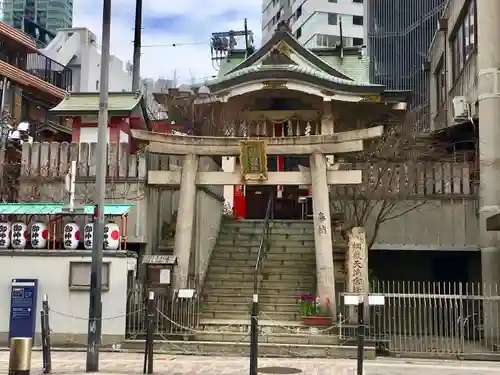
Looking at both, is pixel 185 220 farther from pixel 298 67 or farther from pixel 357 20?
pixel 357 20

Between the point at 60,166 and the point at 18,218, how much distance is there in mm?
2826

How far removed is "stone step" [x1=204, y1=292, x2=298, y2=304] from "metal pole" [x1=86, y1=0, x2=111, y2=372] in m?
6.32

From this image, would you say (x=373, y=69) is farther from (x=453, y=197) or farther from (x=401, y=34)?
(x=453, y=197)

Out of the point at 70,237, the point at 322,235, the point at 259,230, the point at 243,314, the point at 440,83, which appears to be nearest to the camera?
the point at 70,237

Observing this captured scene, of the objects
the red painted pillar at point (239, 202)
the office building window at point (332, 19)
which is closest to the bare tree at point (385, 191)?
the red painted pillar at point (239, 202)

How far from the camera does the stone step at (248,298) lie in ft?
64.6

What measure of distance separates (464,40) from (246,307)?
43.2 feet

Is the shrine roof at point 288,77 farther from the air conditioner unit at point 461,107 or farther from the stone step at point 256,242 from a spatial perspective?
the stone step at point 256,242

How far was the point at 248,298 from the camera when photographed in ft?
65.1

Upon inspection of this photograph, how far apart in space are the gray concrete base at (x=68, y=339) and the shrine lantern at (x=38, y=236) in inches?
95.4

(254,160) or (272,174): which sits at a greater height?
(254,160)

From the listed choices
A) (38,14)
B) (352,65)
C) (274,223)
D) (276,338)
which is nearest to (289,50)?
(352,65)

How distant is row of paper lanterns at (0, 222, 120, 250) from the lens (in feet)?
59.3

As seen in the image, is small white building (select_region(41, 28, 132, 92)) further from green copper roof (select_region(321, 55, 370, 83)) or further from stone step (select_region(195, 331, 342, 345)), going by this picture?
stone step (select_region(195, 331, 342, 345))
